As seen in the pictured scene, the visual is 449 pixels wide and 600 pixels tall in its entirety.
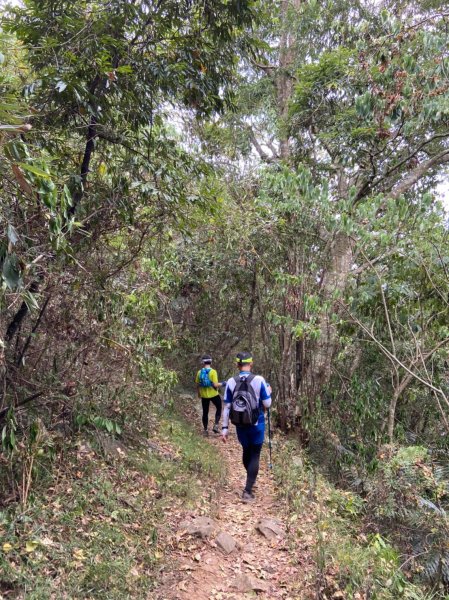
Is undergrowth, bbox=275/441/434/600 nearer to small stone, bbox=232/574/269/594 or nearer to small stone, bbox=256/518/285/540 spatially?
small stone, bbox=256/518/285/540

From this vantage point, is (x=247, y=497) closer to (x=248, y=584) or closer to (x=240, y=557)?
(x=240, y=557)

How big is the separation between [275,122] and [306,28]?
199 cm

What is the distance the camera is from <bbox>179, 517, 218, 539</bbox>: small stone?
4.61 m

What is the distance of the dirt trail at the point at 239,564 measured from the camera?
3.80 m

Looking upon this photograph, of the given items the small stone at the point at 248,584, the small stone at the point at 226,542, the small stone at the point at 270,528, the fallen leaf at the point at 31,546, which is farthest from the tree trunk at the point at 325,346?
the fallen leaf at the point at 31,546

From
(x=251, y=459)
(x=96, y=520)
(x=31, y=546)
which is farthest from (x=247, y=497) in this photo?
(x=31, y=546)

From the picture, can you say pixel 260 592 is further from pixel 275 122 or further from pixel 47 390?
pixel 275 122

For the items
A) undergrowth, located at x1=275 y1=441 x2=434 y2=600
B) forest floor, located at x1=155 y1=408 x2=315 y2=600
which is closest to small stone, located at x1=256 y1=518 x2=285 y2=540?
forest floor, located at x1=155 y1=408 x2=315 y2=600

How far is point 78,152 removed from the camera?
4.75 meters

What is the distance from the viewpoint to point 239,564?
170 inches

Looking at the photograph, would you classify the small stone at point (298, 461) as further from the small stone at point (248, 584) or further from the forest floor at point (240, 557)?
the small stone at point (248, 584)

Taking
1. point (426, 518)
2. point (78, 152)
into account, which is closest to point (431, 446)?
point (426, 518)

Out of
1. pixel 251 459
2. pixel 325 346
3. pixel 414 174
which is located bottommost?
pixel 251 459

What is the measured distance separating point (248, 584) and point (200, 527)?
0.93 metres
